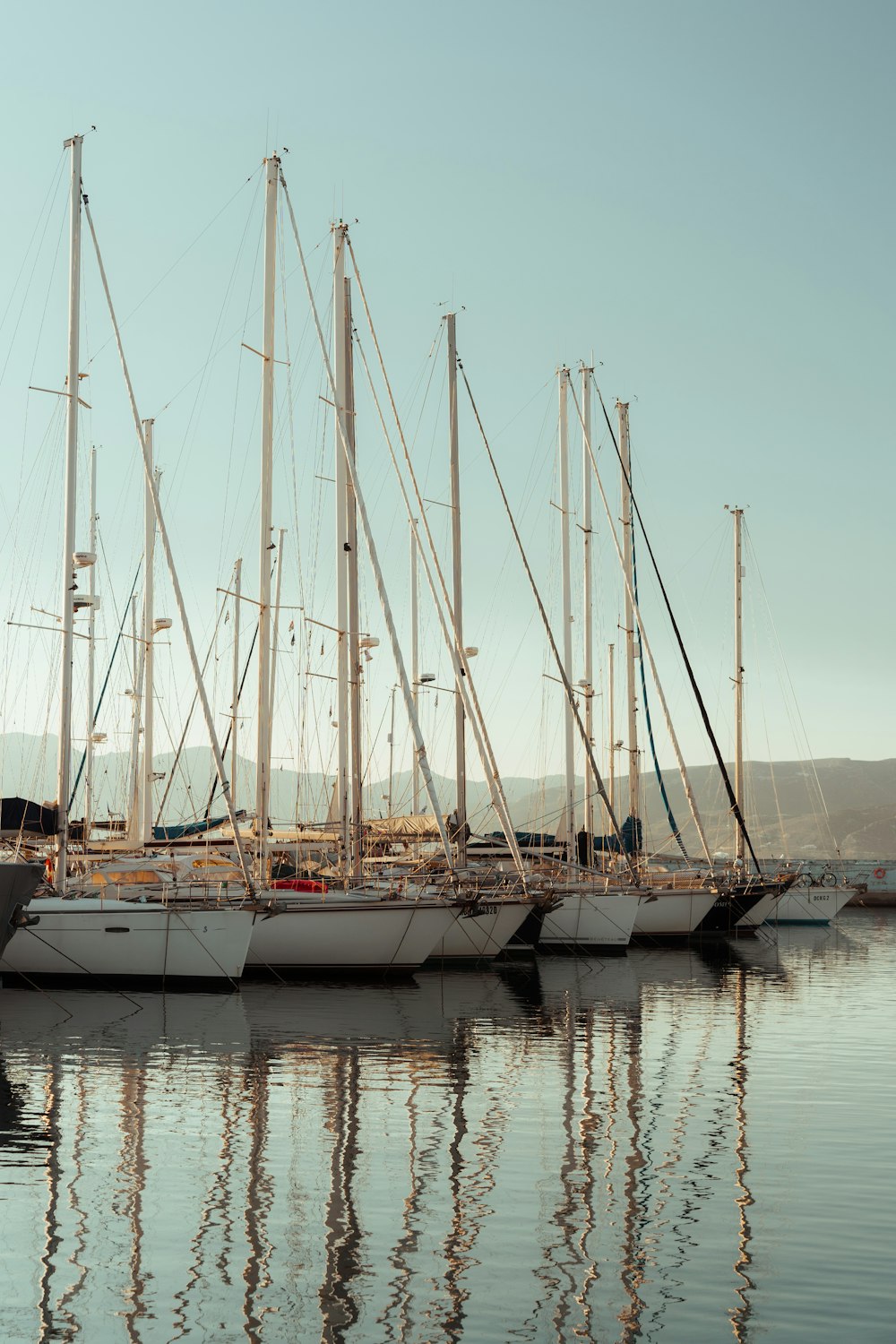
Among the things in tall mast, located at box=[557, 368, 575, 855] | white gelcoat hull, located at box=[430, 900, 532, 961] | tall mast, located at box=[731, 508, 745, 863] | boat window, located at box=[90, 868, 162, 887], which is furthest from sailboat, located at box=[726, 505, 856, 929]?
boat window, located at box=[90, 868, 162, 887]

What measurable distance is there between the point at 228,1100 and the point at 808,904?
5103 cm

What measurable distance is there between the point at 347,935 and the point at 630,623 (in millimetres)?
26301

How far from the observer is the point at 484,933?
35.8 metres

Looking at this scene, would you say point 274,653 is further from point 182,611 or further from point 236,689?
point 236,689

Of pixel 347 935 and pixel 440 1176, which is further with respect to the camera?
pixel 347 935

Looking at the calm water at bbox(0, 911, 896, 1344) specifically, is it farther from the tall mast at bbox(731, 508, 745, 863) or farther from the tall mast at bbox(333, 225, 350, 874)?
the tall mast at bbox(731, 508, 745, 863)

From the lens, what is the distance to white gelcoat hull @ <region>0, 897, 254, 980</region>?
29.5 meters

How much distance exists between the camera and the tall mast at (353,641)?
35.7 metres

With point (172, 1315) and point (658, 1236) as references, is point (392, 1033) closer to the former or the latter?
point (658, 1236)

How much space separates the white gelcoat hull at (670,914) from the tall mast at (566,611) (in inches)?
144

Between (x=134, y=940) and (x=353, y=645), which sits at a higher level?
(x=353, y=645)

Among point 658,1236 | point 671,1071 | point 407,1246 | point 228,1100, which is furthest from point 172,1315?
point 671,1071

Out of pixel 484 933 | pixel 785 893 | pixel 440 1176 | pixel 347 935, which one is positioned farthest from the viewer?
pixel 785 893

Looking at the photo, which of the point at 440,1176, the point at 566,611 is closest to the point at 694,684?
the point at 566,611
